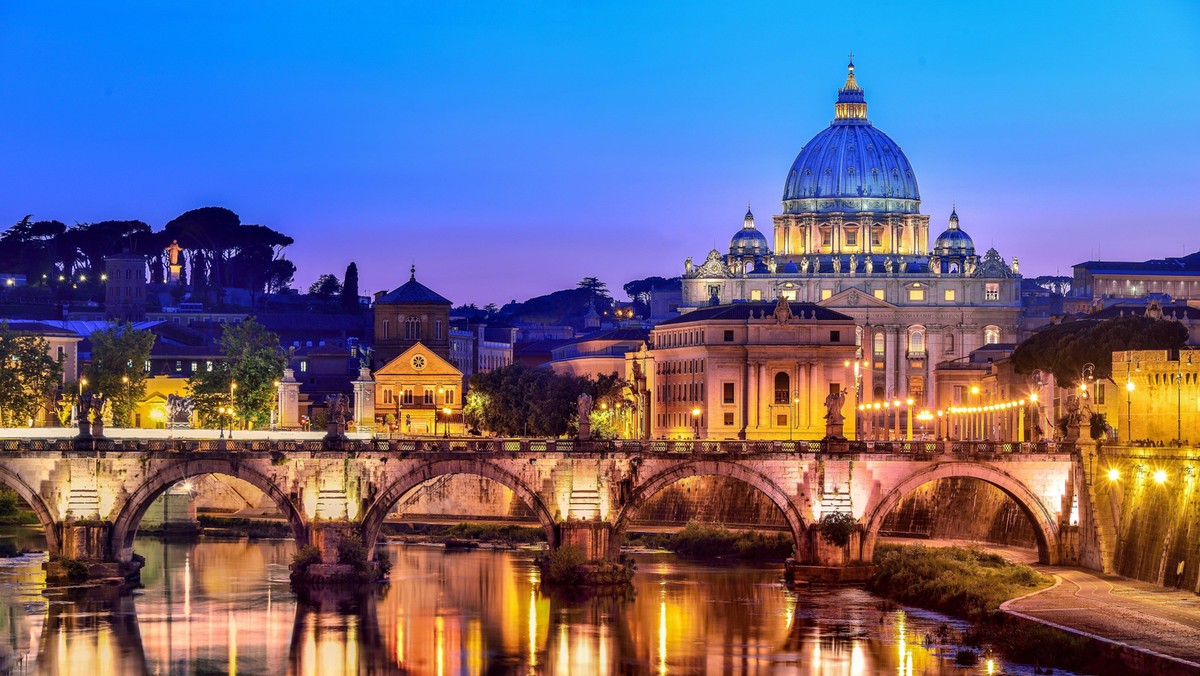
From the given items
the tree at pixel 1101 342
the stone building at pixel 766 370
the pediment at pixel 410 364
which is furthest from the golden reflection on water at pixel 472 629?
the pediment at pixel 410 364

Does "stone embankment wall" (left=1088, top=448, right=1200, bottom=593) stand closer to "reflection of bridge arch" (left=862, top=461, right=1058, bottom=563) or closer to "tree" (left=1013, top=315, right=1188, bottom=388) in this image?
"reflection of bridge arch" (left=862, top=461, right=1058, bottom=563)

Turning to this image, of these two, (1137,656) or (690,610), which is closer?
(1137,656)

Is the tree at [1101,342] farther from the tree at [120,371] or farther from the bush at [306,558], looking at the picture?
the tree at [120,371]

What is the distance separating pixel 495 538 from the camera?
102 metres

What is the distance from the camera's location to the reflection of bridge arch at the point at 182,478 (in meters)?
81.6

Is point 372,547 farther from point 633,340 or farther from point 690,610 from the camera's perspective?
point 633,340

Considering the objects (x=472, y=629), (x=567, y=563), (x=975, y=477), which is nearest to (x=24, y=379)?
(x=567, y=563)

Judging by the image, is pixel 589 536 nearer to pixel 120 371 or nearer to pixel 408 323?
pixel 120 371

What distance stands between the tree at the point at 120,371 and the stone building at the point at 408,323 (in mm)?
24580

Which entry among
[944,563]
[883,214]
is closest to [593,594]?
[944,563]

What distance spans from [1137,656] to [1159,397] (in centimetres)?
2393

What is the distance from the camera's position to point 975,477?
80.6 metres

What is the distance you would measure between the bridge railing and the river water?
449cm

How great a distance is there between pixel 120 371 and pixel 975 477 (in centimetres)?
6128
